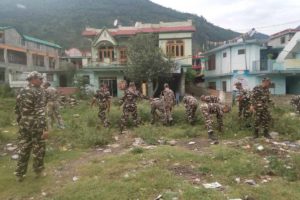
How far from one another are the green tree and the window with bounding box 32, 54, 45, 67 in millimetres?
25261

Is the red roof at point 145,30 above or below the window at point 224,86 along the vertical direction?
above

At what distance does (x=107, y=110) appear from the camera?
13773 mm

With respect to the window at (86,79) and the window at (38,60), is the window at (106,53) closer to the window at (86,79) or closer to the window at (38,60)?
the window at (86,79)

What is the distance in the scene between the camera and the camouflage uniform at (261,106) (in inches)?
427

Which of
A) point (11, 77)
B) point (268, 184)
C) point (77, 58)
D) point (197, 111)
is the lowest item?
point (268, 184)

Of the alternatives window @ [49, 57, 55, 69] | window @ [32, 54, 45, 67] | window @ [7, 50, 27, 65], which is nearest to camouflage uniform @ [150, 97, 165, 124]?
window @ [7, 50, 27, 65]

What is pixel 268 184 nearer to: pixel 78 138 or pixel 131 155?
pixel 131 155

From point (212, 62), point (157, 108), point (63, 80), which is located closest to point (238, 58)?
point (212, 62)

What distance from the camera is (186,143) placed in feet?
35.5

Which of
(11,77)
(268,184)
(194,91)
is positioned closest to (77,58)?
(11,77)

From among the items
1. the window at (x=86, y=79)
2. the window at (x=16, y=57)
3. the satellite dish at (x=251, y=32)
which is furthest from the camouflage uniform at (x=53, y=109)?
the window at (x=16, y=57)

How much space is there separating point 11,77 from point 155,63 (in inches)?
585

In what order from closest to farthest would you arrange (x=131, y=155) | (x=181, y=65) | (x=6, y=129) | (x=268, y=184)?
(x=268, y=184) < (x=131, y=155) < (x=6, y=129) < (x=181, y=65)

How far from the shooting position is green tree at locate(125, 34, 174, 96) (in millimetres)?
26062
